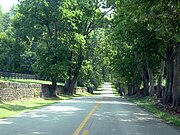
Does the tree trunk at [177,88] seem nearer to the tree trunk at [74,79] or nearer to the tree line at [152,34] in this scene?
the tree line at [152,34]

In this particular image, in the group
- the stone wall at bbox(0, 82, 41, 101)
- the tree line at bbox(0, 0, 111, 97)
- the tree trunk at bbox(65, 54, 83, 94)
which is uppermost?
the tree line at bbox(0, 0, 111, 97)

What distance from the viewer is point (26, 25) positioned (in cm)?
4434

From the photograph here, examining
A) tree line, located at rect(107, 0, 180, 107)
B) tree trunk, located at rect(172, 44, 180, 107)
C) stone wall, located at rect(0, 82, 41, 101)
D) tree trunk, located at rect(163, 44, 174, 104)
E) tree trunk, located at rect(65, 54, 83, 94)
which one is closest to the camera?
tree line, located at rect(107, 0, 180, 107)

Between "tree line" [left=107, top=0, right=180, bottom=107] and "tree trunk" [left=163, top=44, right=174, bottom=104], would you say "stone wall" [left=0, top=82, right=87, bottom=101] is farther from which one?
"tree trunk" [left=163, top=44, right=174, bottom=104]

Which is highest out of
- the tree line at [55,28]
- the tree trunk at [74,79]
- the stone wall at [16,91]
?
the tree line at [55,28]

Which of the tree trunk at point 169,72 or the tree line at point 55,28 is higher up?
the tree line at point 55,28

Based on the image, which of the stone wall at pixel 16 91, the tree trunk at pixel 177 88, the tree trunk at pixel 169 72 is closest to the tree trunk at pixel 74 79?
the stone wall at pixel 16 91

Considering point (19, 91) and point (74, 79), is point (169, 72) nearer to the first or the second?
point (19, 91)

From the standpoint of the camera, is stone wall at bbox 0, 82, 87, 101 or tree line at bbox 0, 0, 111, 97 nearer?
stone wall at bbox 0, 82, 87, 101

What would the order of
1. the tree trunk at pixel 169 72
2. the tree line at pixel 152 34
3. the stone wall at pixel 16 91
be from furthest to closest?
the tree trunk at pixel 169 72
the stone wall at pixel 16 91
the tree line at pixel 152 34

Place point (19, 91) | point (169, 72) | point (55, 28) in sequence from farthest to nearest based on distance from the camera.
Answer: point (55, 28)
point (19, 91)
point (169, 72)

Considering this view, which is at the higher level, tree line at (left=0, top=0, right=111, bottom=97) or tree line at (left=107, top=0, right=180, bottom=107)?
tree line at (left=0, top=0, right=111, bottom=97)

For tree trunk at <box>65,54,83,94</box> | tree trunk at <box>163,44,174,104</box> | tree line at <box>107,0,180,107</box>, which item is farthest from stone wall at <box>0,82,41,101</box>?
tree trunk at <box>65,54,83,94</box>

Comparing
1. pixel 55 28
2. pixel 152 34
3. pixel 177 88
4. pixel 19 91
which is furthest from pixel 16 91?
pixel 55 28
